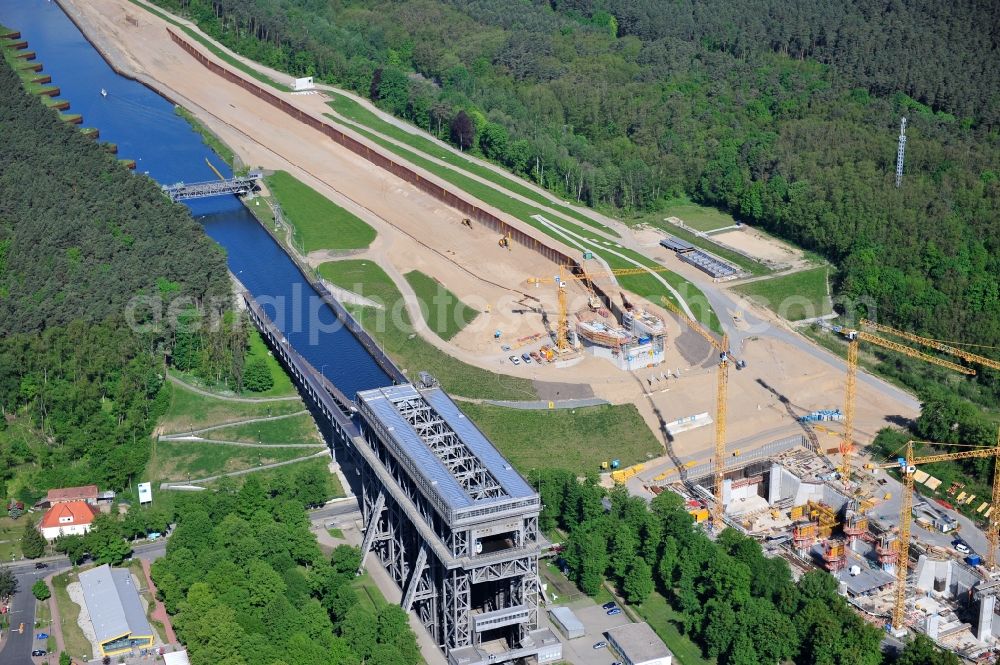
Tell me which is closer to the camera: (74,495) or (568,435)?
(74,495)

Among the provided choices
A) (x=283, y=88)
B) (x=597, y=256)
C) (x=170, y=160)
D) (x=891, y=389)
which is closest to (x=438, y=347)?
(x=597, y=256)

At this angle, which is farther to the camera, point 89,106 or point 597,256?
point 89,106

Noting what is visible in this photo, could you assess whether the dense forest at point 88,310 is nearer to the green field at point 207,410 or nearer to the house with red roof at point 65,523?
the green field at point 207,410

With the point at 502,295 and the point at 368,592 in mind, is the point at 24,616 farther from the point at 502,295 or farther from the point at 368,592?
the point at 502,295

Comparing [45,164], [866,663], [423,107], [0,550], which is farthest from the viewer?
[423,107]

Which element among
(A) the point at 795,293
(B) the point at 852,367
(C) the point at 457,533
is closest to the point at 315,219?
(A) the point at 795,293

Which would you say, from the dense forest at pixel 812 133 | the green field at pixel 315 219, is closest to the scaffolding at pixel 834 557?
the dense forest at pixel 812 133

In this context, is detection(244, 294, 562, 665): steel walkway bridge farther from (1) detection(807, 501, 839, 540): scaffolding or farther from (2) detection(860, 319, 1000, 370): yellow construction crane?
(2) detection(860, 319, 1000, 370): yellow construction crane

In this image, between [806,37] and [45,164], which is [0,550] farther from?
[806,37]
